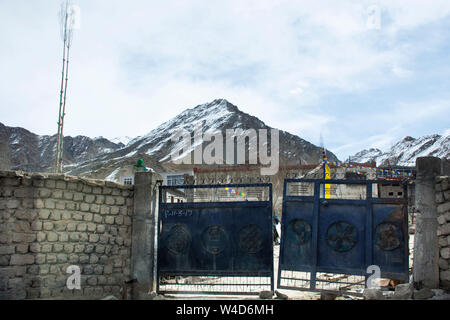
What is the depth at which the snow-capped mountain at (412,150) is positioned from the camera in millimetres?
44900

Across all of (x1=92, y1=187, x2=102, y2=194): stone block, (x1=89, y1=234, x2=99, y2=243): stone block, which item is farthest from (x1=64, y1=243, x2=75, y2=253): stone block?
(x1=92, y1=187, x2=102, y2=194): stone block

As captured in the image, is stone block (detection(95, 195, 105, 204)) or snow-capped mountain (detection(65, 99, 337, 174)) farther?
snow-capped mountain (detection(65, 99, 337, 174))

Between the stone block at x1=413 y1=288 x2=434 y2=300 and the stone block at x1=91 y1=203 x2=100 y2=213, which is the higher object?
the stone block at x1=91 y1=203 x2=100 y2=213

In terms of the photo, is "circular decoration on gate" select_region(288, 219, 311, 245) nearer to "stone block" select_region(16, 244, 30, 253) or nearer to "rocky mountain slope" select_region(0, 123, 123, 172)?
"stone block" select_region(16, 244, 30, 253)

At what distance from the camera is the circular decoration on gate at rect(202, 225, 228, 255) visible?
22.1 ft

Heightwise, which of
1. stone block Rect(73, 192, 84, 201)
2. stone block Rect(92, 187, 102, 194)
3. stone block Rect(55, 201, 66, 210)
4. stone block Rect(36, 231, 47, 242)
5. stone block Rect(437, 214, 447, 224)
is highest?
stone block Rect(92, 187, 102, 194)

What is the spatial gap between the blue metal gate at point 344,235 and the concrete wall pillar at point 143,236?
2.34 m

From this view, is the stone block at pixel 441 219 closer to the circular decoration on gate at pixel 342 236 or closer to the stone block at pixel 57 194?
the circular decoration on gate at pixel 342 236

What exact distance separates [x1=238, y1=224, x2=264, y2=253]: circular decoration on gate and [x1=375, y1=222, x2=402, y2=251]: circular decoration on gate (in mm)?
1934

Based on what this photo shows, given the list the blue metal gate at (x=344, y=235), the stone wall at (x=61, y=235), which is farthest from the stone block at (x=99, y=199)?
→ the blue metal gate at (x=344, y=235)
